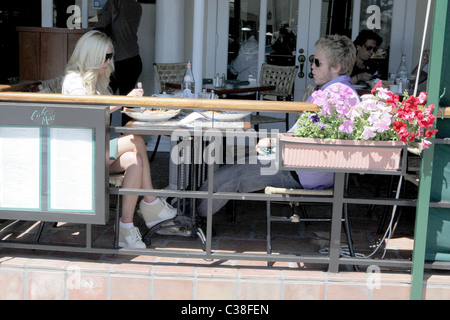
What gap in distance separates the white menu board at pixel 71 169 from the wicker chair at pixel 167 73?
3.49 metres

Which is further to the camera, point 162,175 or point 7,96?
point 162,175

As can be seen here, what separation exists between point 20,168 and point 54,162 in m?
0.19

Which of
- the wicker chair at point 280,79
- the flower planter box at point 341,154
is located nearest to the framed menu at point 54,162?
the flower planter box at point 341,154

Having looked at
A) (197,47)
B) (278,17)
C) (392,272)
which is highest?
(278,17)

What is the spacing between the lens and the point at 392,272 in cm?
316

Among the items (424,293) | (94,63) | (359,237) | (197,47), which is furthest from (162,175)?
(424,293)

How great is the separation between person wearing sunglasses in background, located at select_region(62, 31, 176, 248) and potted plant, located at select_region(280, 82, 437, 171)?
39.3 inches

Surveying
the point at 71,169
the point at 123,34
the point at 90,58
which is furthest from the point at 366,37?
the point at 71,169

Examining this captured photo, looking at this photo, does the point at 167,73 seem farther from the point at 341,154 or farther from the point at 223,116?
the point at 341,154

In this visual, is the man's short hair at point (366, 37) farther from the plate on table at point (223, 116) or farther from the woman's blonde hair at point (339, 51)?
the plate on table at point (223, 116)

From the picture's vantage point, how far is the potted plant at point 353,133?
9.09 ft

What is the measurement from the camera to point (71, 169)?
9.83 ft
